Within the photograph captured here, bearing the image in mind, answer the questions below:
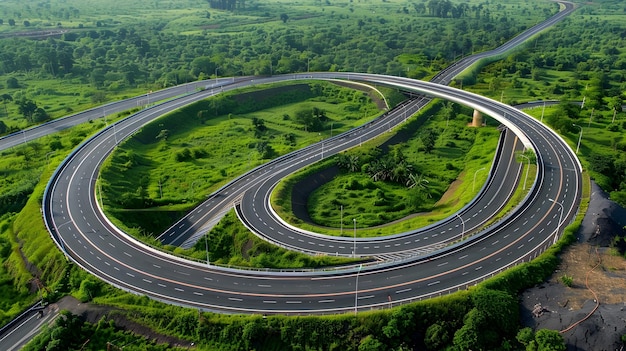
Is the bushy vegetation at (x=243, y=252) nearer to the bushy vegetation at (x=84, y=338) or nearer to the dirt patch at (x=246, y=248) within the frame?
the dirt patch at (x=246, y=248)

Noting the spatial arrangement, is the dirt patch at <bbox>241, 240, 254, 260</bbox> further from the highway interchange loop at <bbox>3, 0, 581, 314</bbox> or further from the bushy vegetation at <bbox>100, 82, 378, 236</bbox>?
the bushy vegetation at <bbox>100, 82, 378, 236</bbox>

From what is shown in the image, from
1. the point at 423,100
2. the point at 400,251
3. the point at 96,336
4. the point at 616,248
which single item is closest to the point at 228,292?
the point at 96,336

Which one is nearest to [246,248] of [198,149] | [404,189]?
[404,189]

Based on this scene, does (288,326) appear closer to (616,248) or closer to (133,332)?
(133,332)

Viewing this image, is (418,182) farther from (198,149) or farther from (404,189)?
(198,149)

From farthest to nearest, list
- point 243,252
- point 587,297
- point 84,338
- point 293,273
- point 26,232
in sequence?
point 26,232
point 243,252
point 293,273
point 587,297
point 84,338

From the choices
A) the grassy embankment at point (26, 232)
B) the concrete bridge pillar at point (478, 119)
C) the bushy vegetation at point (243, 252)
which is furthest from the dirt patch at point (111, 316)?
the concrete bridge pillar at point (478, 119)
